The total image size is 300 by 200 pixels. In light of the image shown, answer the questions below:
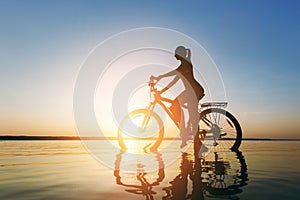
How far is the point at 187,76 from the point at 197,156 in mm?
3030

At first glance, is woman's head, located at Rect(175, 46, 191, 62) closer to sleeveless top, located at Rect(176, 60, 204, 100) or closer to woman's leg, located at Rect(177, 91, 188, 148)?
sleeveless top, located at Rect(176, 60, 204, 100)

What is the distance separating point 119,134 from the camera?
11039 mm

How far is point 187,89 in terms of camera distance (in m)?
9.69

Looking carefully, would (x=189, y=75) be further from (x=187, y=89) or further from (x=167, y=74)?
(x=167, y=74)

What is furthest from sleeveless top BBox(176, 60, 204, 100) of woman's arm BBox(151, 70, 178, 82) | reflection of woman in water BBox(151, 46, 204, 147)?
woman's arm BBox(151, 70, 178, 82)

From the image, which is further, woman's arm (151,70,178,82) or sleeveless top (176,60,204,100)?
woman's arm (151,70,178,82)

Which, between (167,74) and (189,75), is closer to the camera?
(189,75)

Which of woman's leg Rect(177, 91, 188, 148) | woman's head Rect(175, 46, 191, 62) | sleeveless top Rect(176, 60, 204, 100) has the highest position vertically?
woman's head Rect(175, 46, 191, 62)

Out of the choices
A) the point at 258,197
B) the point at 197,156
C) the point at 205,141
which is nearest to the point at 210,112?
the point at 205,141

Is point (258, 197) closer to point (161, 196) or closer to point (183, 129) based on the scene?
point (161, 196)

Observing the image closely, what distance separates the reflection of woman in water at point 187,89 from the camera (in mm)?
9555

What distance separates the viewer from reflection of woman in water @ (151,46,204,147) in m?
9.55

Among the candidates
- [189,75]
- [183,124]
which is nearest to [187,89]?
[189,75]

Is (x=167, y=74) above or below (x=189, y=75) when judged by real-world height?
above
